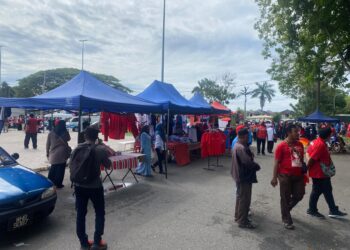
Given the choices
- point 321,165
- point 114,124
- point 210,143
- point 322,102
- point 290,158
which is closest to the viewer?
point 290,158

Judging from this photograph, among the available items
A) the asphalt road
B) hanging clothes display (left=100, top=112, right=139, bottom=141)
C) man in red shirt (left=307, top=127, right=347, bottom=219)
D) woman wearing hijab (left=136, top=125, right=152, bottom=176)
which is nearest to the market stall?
hanging clothes display (left=100, top=112, right=139, bottom=141)

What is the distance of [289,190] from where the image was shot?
486 centimetres

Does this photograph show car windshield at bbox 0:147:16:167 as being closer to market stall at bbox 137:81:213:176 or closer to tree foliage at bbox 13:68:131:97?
market stall at bbox 137:81:213:176

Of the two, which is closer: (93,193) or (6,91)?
(93,193)

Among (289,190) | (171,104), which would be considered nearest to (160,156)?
(171,104)

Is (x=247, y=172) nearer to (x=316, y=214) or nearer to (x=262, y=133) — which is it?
(x=316, y=214)

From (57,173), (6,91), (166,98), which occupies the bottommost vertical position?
(57,173)

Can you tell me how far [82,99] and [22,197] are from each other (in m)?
3.01

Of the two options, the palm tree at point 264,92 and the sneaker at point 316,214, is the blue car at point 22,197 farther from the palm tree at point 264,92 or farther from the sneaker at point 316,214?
the palm tree at point 264,92

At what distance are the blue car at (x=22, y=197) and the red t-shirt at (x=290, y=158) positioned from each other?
12.4ft

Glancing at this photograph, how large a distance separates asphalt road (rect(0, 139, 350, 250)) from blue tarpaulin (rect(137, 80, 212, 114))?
3.41 m

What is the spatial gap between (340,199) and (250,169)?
11.4 feet

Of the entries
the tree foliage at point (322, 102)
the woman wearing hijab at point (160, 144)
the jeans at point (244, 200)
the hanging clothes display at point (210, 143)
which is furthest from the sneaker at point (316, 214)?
the tree foliage at point (322, 102)

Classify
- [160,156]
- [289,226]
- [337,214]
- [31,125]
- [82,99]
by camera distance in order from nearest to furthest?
[289,226] → [337,214] → [82,99] → [160,156] → [31,125]
